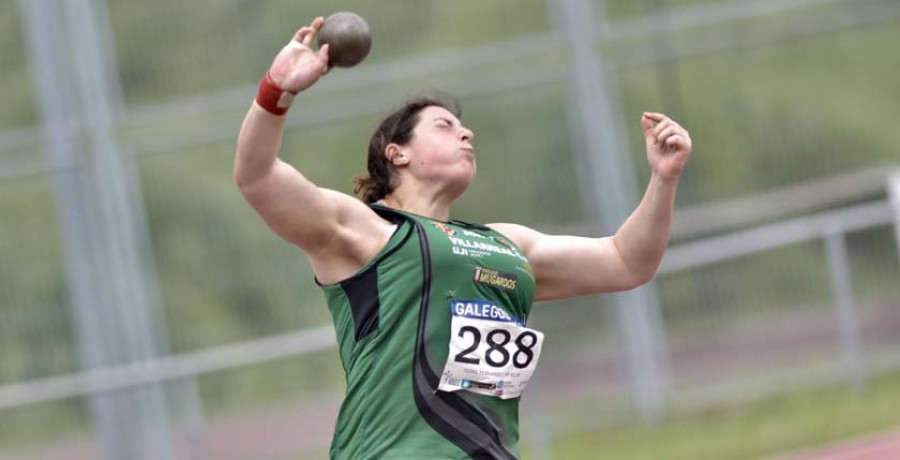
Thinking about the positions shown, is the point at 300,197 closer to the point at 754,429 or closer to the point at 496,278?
the point at 496,278

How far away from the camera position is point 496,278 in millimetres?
5004

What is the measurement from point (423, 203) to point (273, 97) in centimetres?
→ 83

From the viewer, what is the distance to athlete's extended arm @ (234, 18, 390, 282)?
14.7 ft

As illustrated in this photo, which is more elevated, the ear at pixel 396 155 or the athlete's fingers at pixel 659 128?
the ear at pixel 396 155

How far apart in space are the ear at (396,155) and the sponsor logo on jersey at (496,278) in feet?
1.59

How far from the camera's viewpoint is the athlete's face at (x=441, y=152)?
516cm

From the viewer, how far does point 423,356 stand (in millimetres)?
4848

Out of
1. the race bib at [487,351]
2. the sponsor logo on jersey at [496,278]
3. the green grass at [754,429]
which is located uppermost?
the sponsor logo on jersey at [496,278]

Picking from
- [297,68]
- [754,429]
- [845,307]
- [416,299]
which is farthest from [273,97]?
[845,307]

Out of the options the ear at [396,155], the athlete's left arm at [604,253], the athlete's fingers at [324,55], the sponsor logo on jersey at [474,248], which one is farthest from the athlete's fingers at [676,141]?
the athlete's fingers at [324,55]

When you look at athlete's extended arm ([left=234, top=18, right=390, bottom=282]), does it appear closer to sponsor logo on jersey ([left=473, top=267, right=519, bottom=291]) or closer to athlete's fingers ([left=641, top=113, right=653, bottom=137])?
sponsor logo on jersey ([left=473, top=267, right=519, bottom=291])

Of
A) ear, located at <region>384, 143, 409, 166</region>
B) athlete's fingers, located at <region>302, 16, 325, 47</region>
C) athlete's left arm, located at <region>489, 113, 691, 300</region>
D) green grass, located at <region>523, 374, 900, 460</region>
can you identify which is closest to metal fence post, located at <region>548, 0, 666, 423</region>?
green grass, located at <region>523, 374, 900, 460</region>

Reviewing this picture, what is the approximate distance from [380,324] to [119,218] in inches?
299

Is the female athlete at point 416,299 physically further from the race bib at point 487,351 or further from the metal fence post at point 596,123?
the metal fence post at point 596,123
